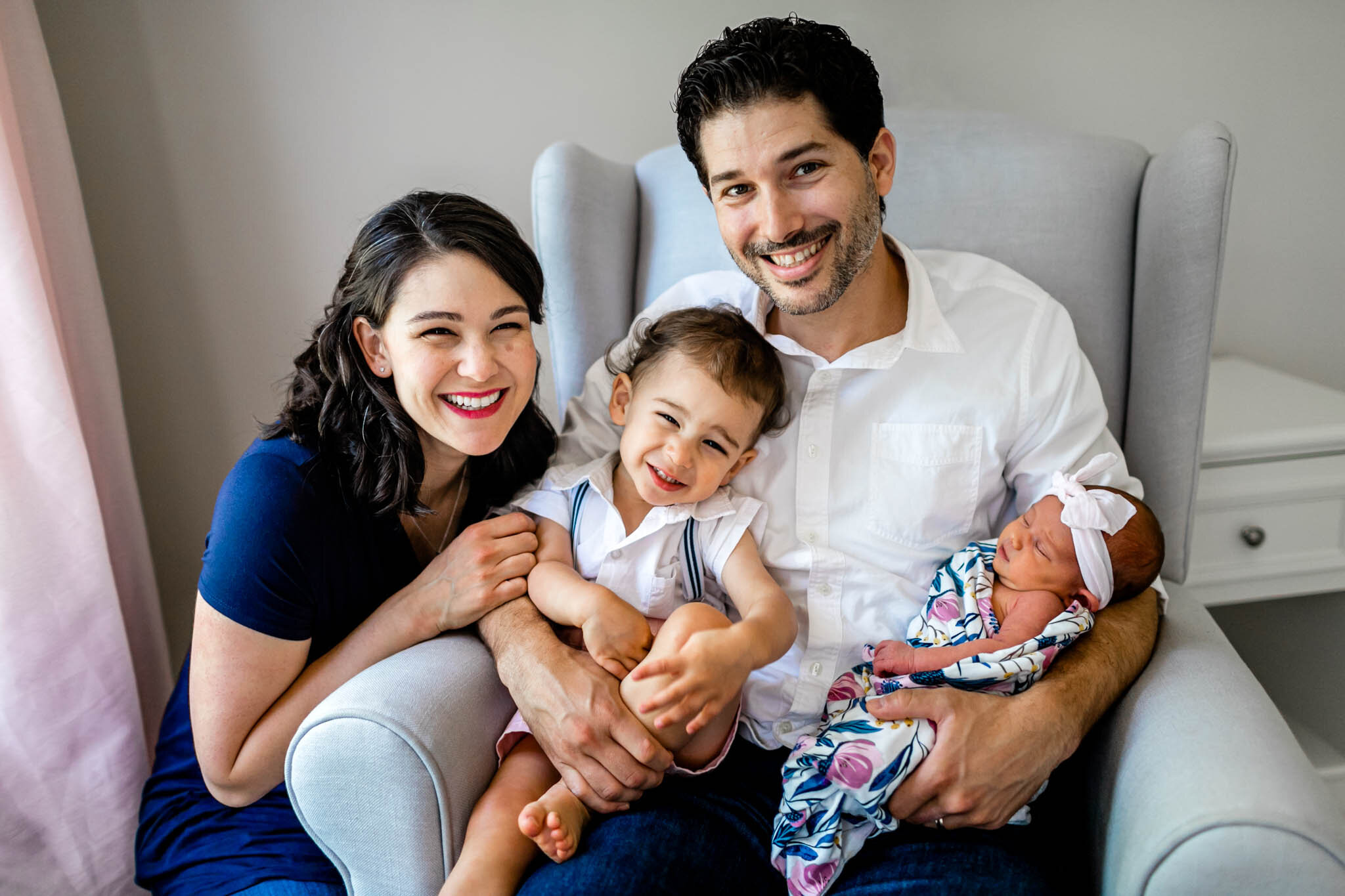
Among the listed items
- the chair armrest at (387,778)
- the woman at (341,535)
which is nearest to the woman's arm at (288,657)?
the woman at (341,535)

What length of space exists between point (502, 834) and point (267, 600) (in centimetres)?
43

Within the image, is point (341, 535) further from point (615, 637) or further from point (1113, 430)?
point (1113, 430)

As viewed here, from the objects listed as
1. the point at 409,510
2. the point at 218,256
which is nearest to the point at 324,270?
the point at 218,256

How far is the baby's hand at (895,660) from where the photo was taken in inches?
48.9

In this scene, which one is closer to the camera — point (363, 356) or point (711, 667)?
point (711, 667)

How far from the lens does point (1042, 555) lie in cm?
125

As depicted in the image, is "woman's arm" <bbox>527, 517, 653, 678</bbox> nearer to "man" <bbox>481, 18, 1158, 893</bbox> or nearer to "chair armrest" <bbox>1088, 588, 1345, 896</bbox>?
"man" <bbox>481, 18, 1158, 893</bbox>

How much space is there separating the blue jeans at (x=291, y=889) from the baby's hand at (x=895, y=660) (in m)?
0.79

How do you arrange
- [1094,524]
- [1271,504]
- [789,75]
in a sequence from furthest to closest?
[1271,504] → [789,75] → [1094,524]

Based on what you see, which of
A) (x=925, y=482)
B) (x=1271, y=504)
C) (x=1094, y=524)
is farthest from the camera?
(x=1271, y=504)

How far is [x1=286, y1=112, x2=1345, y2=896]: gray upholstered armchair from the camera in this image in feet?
3.18

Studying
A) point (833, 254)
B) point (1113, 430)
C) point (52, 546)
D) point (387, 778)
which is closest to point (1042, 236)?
point (1113, 430)

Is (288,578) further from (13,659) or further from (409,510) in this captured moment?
(13,659)

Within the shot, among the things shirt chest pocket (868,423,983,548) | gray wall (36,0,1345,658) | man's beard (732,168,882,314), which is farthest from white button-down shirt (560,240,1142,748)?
gray wall (36,0,1345,658)
